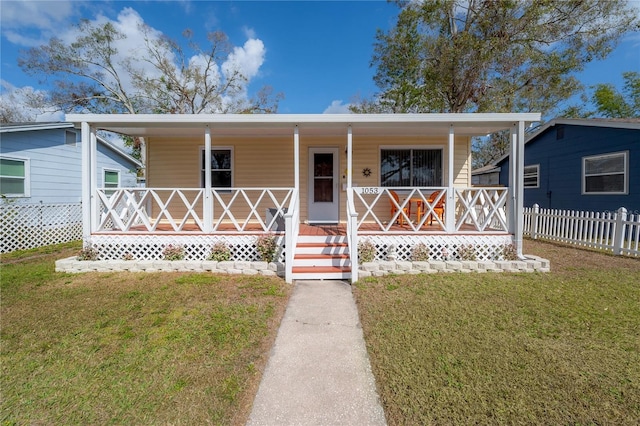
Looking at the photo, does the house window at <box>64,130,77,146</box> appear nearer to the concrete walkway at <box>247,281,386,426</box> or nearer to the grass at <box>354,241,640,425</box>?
the concrete walkway at <box>247,281,386,426</box>

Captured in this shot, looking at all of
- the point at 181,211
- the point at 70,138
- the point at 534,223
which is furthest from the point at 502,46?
the point at 70,138

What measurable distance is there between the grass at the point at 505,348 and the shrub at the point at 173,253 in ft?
11.6

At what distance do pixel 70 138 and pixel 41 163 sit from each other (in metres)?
1.51

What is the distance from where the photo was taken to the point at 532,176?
12.6 m

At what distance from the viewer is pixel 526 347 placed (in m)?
2.79

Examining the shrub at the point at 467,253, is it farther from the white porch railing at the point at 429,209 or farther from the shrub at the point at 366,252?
the shrub at the point at 366,252

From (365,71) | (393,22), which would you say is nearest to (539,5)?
(393,22)

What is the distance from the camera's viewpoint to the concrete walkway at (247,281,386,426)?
2.03 meters

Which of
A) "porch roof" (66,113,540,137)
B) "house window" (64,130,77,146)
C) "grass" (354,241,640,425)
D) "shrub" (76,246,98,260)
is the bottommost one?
"grass" (354,241,640,425)

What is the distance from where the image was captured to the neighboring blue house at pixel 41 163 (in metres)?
8.82

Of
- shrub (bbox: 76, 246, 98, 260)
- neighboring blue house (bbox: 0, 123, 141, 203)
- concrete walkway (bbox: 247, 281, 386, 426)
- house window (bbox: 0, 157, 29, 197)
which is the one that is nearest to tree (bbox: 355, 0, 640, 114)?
concrete walkway (bbox: 247, 281, 386, 426)

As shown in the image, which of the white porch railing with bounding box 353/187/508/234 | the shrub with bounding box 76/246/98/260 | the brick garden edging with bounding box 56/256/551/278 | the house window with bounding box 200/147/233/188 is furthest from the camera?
the house window with bounding box 200/147/233/188

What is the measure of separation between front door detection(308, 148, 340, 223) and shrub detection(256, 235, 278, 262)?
2.26 m

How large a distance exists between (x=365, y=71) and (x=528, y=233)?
12300mm
